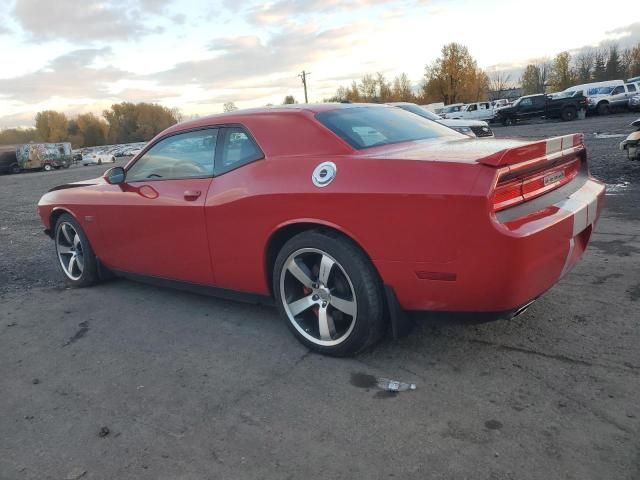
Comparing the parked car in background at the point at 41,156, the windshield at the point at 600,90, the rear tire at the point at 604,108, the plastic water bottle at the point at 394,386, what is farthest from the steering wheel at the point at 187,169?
the parked car in background at the point at 41,156

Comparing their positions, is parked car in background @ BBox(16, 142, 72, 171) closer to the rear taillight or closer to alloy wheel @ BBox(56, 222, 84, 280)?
alloy wheel @ BBox(56, 222, 84, 280)

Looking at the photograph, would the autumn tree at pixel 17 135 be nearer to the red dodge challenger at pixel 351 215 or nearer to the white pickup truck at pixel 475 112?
the white pickup truck at pixel 475 112

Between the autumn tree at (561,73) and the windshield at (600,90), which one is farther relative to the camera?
the autumn tree at (561,73)

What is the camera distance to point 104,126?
401ft

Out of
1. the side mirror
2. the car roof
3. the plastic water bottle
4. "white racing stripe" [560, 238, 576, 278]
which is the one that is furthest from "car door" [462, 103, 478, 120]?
the plastic water bottle

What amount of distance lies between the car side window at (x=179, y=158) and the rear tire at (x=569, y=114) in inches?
1317

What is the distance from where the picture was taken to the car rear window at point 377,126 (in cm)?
331

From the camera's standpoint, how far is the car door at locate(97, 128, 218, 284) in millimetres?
3803

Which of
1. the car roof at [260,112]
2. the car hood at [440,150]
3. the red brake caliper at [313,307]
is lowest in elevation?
the red brake caliper at [313,307]

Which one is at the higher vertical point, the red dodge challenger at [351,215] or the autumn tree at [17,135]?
the autumn tree at [17,135]

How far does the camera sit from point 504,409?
2502mm

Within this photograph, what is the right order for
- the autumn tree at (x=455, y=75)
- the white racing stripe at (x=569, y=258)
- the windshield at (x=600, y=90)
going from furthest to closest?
1. the autumn tree at (x=455, y=75)
2. the windshield at (x=600, y=90)
3. the white racing stripe at (x=569, y=258)

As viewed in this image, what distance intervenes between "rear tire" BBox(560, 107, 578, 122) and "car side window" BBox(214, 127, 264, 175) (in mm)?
33626

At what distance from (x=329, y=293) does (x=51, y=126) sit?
13775cm
